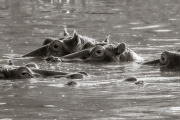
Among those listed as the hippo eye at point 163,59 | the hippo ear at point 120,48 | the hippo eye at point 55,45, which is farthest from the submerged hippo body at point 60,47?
the hippo eye at point 163,59

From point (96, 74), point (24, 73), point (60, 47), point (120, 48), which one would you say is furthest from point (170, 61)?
point (60, 47)

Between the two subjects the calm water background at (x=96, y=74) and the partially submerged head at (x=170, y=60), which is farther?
the partially submerged head at (x=170, y=60)

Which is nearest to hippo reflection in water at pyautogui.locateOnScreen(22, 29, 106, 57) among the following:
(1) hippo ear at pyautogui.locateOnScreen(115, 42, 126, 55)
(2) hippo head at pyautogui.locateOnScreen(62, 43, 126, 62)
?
(2) hippo head at pyautogui.locateOnScreen(62, 43, 126, 62)

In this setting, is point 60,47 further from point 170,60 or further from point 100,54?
point 170,60

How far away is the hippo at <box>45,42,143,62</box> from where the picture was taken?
46.3 feet

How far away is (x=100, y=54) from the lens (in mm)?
14250

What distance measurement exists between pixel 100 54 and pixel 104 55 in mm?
80

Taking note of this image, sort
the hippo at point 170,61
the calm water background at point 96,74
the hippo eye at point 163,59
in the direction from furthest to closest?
the hippo eye at point 163,59, the hippo at point 170,61, the calm water background at point 96,74

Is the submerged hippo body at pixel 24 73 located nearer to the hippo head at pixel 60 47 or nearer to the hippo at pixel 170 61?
the hippo at pixel 170 61

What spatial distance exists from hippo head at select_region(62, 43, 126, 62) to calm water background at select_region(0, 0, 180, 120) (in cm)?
50

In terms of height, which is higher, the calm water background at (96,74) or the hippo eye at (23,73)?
the hippo eye at (23,73)

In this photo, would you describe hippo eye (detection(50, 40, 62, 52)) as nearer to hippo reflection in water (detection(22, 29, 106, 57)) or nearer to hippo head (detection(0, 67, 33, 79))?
hippo reflection in water (detection(22, 29, 106, 57))

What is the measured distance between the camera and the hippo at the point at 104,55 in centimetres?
1411

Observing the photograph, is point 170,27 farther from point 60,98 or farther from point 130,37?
point 60,98
